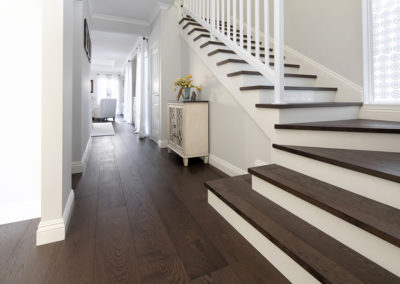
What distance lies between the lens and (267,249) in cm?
107

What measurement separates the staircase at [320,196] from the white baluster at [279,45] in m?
0.03

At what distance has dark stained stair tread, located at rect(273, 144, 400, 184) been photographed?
3.07 feet

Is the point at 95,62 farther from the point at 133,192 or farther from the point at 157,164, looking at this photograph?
the point at 133,192

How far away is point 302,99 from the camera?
6.75ft

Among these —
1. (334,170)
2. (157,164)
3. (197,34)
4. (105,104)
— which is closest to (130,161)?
(157,164)

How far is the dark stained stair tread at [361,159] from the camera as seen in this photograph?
0.94m

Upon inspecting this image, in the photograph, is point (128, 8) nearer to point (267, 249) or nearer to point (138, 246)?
point (138, 246)

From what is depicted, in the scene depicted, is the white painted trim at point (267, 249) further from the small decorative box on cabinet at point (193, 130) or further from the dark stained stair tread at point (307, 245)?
the small decorative box on cabinet at point (193, 130)

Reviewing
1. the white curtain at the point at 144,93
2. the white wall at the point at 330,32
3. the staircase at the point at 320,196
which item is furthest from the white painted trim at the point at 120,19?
the staircase at the point at 320,196

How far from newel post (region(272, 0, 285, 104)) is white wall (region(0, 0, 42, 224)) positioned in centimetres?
162

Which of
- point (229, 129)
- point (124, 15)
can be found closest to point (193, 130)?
point (229, 129)

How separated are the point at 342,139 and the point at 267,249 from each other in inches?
33.3

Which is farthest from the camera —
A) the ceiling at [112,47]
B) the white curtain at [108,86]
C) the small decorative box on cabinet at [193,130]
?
the white curtain at [108,86]

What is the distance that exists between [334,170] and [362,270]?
0.50m
